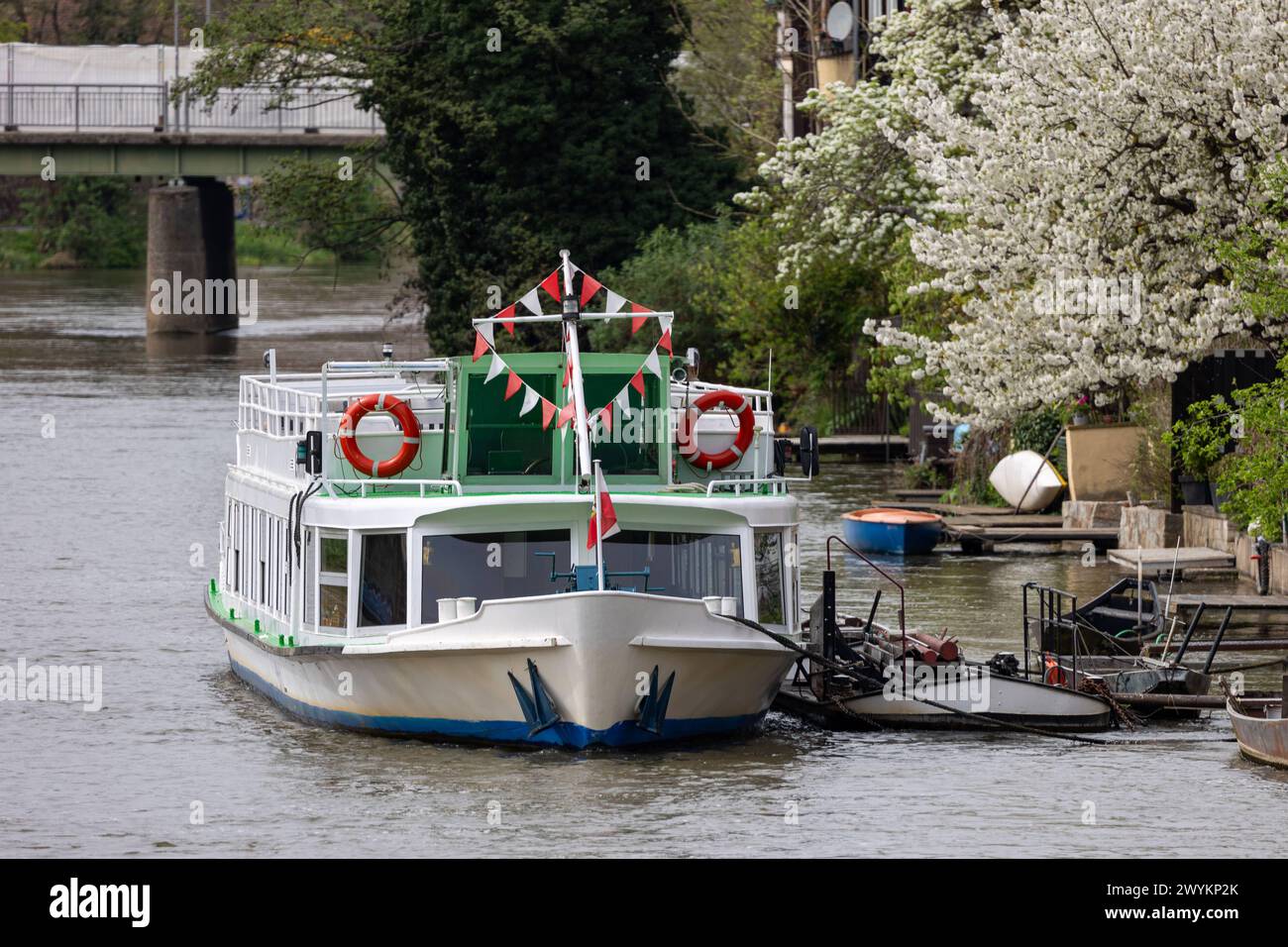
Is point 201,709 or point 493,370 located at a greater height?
point 493,370

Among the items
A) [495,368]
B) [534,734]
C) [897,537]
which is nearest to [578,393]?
[495,368]

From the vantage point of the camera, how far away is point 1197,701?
24.9m

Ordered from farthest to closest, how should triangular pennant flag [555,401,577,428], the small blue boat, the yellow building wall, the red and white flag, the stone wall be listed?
the yellow building wall → the small blue boat → the stone wall → triangular pennant flag [555,401,577,428] → the red and white flag

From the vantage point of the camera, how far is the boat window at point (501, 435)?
80.8 ft

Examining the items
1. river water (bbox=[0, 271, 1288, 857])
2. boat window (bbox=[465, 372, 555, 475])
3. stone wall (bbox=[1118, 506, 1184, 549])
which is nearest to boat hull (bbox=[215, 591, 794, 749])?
river water (bbox=[0, 271, 1288, 857])

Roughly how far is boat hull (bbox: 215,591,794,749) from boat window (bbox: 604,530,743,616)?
0.85 meters

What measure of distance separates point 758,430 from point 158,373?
155 ft

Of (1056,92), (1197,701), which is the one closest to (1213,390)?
(1056,92)

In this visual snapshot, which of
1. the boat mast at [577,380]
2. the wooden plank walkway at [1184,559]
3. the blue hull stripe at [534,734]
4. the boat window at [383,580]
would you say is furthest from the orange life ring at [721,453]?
the wooden plank walkway at [1184,559]

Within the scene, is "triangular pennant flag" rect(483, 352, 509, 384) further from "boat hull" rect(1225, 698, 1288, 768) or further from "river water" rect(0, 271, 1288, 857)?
"boat hull" rect(1225, 698, 1288, 768)

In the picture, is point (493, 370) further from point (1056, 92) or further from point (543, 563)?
point (1056, 92)

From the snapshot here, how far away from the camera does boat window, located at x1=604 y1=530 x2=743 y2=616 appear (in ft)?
77.3

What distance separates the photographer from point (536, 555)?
77.0 ft

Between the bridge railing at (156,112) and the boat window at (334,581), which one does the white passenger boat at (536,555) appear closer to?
the boat window at (334,581)
